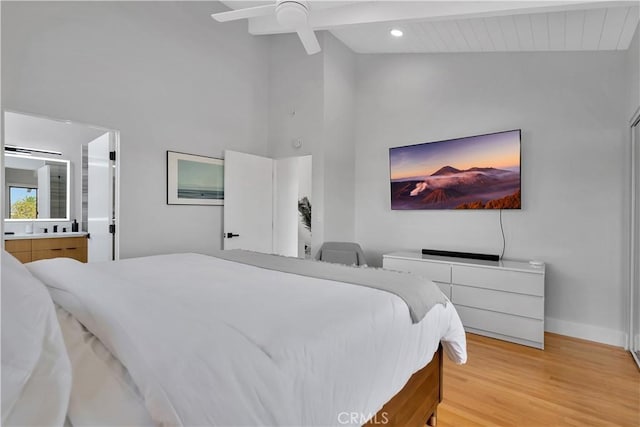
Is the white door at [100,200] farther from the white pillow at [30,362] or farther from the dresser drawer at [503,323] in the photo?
the dresser drawer at [503,323]

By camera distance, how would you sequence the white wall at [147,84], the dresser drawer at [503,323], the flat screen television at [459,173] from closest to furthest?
the white wall at [147,84], the dresser drawer at [503,323], the flat screen television at [459,173]

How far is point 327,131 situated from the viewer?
4066 mm

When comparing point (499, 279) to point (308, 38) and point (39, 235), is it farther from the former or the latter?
point (39, 235)

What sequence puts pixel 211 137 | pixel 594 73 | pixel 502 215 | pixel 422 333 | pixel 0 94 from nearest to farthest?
pixel 422 333 < pixel 0 94 < pixel 594 73 < pixel 502 215 < pixel 211 137

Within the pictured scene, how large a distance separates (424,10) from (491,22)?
706 mm

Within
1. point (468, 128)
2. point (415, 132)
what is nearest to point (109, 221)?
point (415, 132)

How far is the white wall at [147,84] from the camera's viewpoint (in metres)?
2.59

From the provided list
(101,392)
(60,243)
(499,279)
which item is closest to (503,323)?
(499,279)

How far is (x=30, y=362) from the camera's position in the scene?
64cm

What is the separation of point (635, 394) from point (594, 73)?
2.67 metres

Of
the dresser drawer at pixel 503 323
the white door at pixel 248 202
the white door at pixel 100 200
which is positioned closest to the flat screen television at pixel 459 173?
the dresser drawer at pixel 503 323

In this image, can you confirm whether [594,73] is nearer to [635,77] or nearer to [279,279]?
[635,77]

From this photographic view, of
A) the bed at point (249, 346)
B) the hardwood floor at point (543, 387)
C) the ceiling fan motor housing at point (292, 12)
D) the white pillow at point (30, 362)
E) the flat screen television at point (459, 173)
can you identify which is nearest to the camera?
the white pillow at point (30, 362)

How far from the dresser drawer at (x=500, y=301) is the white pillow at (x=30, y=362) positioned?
10.6ft
